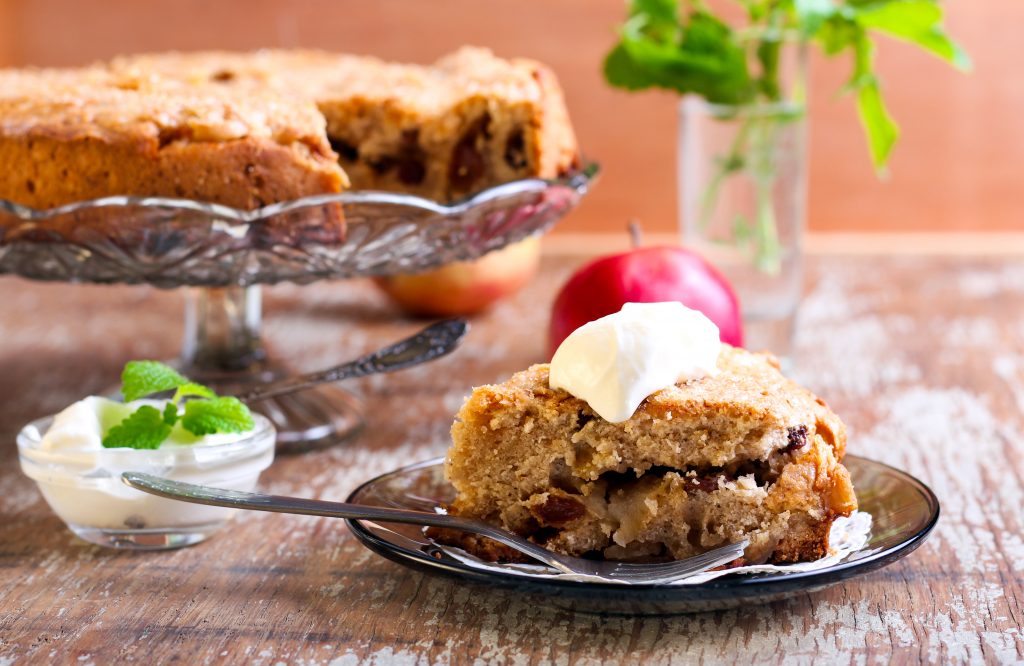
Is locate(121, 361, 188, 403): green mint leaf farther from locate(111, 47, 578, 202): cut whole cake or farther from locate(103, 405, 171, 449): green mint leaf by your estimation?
locate(111, 47, 578, 202): cut whole cake

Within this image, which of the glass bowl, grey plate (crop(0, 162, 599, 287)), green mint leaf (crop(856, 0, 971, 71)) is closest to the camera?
the glass bowl

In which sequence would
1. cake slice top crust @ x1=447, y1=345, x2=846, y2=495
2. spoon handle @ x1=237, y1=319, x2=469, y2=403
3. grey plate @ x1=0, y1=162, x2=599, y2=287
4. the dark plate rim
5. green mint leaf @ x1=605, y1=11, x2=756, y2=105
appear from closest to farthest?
1. the dark plate rim
2. cake slice top crust @ x1=447, y1=345, x2=846, y2=495
3. grey plate @ x1=0, y1=162, x2=599, y2=287
4. spoon handle @ x1=237, y1=319, x2=469, y2=403
5. green mint leaf @ x1=605, y1=11, x2=756, y2=105

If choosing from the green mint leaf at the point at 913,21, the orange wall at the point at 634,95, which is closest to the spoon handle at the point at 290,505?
the green mint leaf at the point at 913,21

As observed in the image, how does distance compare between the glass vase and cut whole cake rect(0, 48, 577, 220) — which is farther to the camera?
the glass vase

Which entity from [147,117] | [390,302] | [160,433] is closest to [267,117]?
[147,117]

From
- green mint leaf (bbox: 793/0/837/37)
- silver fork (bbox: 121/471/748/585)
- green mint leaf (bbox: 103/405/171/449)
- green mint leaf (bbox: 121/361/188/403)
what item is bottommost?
silver fork (bbox: 121/471/748/585)

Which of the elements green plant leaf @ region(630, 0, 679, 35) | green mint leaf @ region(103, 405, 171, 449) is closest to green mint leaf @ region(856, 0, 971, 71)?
green plant leaf @ region(630, 0, 679, 35)

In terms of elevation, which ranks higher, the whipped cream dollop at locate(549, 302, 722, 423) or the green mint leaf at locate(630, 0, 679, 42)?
the green mint leaf at locate(630, 0, 679, 42)
